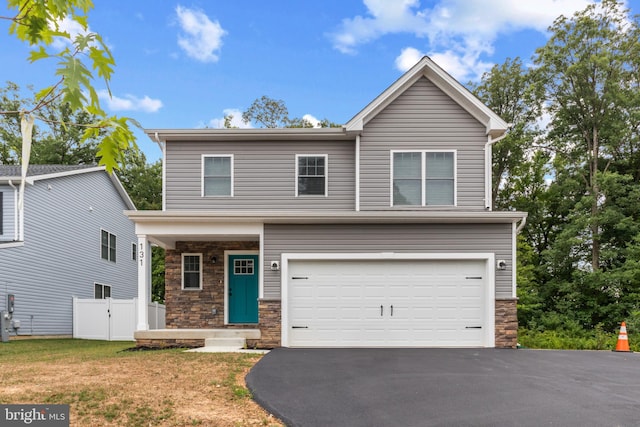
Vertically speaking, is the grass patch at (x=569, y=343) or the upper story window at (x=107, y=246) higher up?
the upper story window at (x=107, y=246)

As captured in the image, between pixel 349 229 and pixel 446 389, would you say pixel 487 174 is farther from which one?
pixel 446 389

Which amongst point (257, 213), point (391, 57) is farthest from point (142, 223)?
point (391, 57)

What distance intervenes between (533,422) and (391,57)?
18.0 metres

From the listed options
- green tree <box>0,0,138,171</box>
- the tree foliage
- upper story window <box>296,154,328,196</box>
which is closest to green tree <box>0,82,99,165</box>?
upper story window <box>296,154,328,196</box>

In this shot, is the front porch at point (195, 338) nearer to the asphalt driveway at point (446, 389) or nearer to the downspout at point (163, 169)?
the asphalt driveway at point (446, 389)

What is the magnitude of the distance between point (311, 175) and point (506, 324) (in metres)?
6.12

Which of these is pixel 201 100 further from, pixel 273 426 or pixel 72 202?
pixel 273 426

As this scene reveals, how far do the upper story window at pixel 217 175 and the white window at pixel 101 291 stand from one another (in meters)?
9.08

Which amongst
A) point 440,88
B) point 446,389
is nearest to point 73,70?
point 446,389

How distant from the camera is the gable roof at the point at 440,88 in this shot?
11.8m

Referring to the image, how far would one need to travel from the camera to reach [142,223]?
10.9 m

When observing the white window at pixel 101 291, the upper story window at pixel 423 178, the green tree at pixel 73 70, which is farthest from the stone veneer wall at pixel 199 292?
the green tree at pixel 73 70

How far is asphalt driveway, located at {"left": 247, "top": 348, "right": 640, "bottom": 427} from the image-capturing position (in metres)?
4.94

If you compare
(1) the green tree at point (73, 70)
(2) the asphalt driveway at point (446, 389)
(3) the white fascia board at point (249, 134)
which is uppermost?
(3) the white fascia board at point (249, 134)
